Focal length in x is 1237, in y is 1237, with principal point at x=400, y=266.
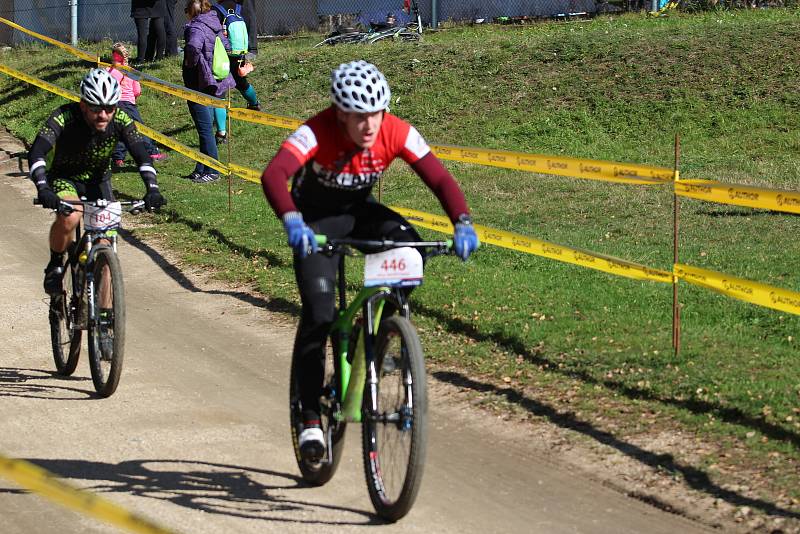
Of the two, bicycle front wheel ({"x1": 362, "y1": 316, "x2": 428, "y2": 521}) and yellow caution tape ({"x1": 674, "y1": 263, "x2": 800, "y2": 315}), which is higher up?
yellow caution tape ({"x1": 674, "y1": 263, "x2": 800, "y2": 315})

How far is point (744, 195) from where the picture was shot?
7688 millimetres

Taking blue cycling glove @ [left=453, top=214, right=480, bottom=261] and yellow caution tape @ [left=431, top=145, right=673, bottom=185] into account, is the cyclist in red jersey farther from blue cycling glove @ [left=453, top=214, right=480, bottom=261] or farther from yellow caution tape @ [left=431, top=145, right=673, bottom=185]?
yellow caution tape @ [left=431, top=145, right=673, bottom=185]

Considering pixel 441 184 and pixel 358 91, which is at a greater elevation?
pixel 358 91

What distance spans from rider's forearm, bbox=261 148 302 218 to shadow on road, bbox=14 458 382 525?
1506 mm

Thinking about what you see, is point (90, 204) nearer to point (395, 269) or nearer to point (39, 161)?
point (39, 161)

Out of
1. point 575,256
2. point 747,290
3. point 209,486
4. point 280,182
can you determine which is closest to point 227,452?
point 209,486

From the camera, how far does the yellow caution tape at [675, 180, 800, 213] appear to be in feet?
24.1

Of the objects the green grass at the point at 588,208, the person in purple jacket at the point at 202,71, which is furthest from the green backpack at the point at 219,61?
the green grass at the point at 588,208

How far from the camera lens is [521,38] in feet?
69.1

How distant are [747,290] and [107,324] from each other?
162 inches

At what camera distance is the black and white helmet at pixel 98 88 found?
317 inches

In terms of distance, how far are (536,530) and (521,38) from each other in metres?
16.1

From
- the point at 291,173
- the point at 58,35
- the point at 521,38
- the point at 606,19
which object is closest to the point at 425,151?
the point at 291,173

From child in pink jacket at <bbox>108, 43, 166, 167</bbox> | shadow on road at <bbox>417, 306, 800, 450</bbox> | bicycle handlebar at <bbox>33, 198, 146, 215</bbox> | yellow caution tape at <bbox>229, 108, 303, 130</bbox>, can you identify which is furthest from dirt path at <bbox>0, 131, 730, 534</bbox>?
child in pink jacket at <bbox>108, 43, 166, 167</bbox>
